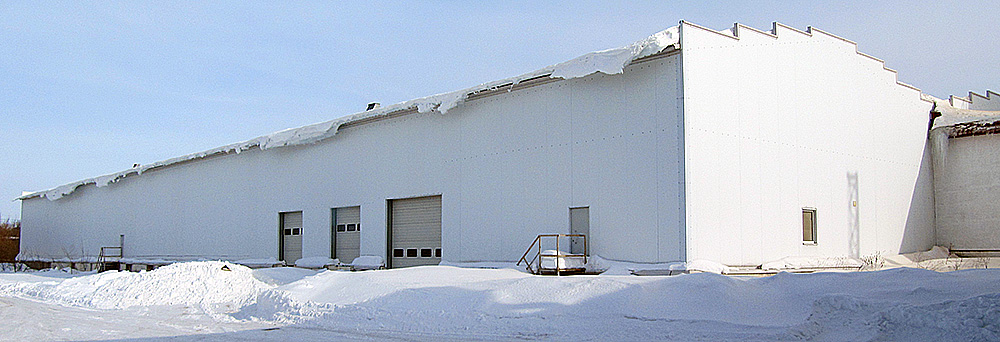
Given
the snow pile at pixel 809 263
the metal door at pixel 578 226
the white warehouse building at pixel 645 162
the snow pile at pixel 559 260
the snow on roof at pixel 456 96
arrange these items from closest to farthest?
the snow on roof at pixel 456 96, the white warehouse building at pixel 645 162, the snow pile at pixel 559 260, the snow pile at pixel 809 263, the metal door at pixel 578 226

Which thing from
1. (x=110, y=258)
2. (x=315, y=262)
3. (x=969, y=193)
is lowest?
(x=110, y=258)

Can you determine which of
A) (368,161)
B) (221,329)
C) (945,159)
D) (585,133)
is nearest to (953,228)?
(945,159)

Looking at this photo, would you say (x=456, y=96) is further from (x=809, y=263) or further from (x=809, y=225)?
(x=809, y=263)

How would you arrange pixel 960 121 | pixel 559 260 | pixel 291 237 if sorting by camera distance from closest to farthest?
pixel 559 260 → pixel 960 121 → pixel 291 237

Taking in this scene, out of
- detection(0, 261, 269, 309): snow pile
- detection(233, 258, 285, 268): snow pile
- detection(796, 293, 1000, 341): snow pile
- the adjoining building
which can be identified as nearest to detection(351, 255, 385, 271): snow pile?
detection(233, 258, 285, 268): snow pile

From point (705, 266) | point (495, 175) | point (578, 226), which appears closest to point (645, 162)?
point (578, 226)

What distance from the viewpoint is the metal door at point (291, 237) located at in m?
29.7

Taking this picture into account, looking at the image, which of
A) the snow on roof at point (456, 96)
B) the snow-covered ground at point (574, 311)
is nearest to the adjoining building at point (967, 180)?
the snow on roof at point (456, 96)

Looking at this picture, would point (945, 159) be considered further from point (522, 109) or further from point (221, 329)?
point (221, 329)

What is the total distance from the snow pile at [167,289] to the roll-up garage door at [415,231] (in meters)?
6.95

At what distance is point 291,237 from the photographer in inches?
1182

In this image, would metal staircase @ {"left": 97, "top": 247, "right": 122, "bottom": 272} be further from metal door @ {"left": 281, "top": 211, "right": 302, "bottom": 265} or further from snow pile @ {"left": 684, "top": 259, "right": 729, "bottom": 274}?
snow pile @ {"left": 684, "top": 259, "right": 729, "bottom": 274}

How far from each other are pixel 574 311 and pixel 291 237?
69.3 ft

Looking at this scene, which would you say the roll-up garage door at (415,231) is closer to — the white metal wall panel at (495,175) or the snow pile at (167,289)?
the white metal wall panel at (495,175)
